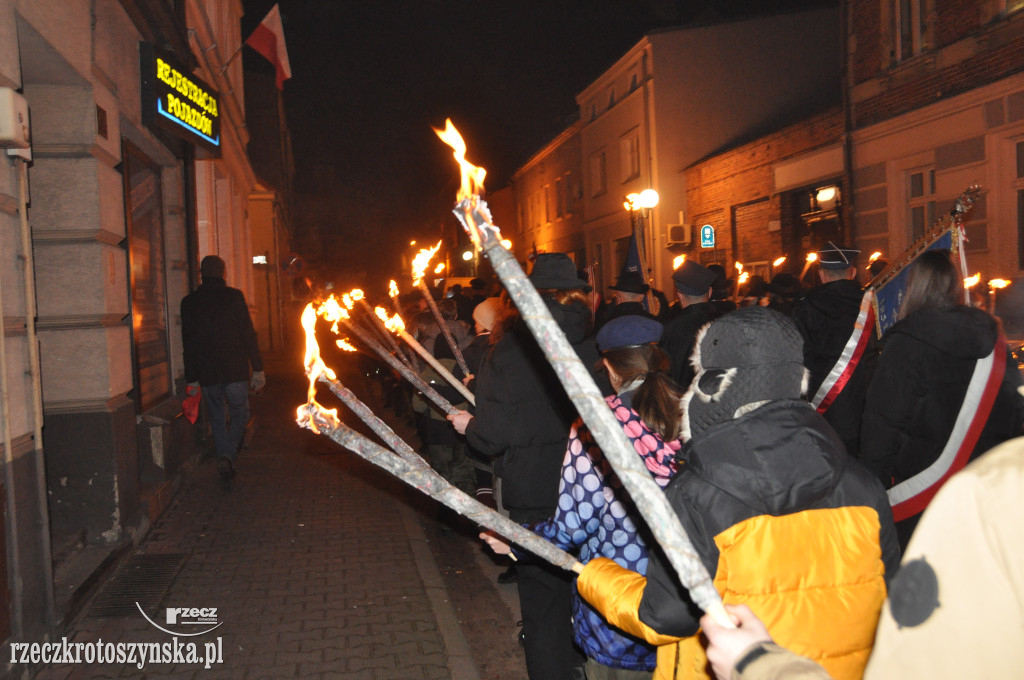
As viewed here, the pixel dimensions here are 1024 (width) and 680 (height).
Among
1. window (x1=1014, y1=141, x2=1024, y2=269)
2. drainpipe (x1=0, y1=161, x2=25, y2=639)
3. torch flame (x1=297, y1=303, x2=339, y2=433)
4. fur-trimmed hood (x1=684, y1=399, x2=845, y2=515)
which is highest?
Answer: window (x1=1014, y1=141, x2=1024, y2=269)

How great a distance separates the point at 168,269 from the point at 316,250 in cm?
6086

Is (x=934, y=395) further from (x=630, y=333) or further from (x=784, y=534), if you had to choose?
(x=784, y=534)

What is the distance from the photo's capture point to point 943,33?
12.6 metres

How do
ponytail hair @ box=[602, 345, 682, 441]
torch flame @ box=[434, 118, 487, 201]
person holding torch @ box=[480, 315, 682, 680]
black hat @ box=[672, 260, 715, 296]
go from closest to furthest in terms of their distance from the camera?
torch flame @ box=[434, 118, 487, 201] < person holding torch @ box=[480, 315, 682, 680] < ponytail hair @ box=[602, 345, 682, 441] < black hat @ box=[672, 260, 715, 296]

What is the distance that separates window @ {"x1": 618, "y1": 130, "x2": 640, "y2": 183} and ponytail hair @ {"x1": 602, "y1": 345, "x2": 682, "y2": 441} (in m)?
22.9

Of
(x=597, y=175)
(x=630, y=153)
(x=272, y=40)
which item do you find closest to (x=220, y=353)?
(x=272, y=40)

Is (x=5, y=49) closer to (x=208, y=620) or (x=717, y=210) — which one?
(x=208, y=620)

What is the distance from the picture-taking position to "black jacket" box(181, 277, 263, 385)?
27.5 ft

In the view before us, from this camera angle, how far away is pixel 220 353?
8414 mm

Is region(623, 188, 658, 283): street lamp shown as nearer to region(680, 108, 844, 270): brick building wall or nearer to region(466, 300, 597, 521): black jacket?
region(680, 108, 844, 270): brick building wall

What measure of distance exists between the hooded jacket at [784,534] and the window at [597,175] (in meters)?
28.2

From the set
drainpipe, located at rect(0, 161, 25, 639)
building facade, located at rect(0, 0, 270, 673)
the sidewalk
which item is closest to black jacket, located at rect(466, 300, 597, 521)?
the sidewalk

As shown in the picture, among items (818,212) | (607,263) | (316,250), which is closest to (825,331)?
(818,212)

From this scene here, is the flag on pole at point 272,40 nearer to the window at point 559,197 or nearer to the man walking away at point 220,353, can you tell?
the man walking away at point 220,353
